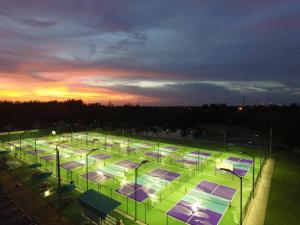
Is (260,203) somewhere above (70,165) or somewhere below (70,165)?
below

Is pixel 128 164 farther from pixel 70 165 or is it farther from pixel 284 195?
pixel 284 195

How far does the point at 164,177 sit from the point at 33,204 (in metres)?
16.8

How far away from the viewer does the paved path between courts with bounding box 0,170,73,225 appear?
19406mm

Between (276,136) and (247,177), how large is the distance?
153 ft

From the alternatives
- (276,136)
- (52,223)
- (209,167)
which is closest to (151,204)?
(52,223)

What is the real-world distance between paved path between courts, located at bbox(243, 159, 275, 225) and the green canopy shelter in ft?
38.6

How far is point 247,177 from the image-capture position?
1299 inches

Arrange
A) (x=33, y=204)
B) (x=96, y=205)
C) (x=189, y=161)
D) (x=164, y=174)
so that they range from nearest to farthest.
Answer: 1. (x=96, y=205)
2. (x=33, y=204)
3. (x=164, y=174)
4. (x=189, y=161)

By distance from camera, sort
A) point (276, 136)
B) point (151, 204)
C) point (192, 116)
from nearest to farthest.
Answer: point (151, 204)
point (276, 136)
point (192, 116)

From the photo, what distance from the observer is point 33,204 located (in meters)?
22.2

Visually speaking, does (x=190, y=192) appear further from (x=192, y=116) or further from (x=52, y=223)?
(x=192, y=116)

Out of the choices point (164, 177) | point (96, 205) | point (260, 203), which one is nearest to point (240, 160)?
point (164, 177)

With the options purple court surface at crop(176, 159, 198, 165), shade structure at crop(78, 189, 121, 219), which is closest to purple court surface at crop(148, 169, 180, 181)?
purple court surface at crop(176, 159, 198, 165)

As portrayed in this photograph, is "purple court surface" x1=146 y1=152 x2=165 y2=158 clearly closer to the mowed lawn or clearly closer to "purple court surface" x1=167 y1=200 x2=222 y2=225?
the mowed lawn
